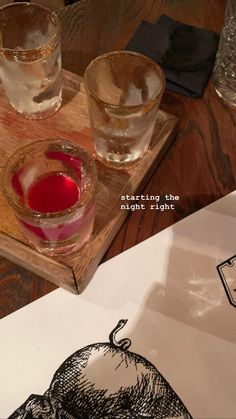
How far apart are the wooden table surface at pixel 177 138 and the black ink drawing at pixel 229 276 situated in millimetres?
82

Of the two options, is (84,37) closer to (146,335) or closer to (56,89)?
(56,89)

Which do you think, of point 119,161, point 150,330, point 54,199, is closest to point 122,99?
point 119,161

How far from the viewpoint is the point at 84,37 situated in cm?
77

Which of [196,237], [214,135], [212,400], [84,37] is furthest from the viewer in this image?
[84,37]

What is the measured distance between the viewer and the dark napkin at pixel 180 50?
701mm

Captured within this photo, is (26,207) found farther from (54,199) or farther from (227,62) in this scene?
(227,62)

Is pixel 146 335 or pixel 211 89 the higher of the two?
pixel 211 89

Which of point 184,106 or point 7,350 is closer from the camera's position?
point 7,350

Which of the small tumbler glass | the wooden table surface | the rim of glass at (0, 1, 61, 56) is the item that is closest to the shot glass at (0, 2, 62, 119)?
the rim of glass at (0, 1, 61, 56)

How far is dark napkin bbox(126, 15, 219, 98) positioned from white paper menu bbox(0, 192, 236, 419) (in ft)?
0.90

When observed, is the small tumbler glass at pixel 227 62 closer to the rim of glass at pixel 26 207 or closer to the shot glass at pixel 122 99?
the shot glass at pixel 122 99

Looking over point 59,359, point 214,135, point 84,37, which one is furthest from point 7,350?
point 84,37

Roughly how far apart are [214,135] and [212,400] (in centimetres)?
37

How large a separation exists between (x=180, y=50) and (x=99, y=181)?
32 cm
